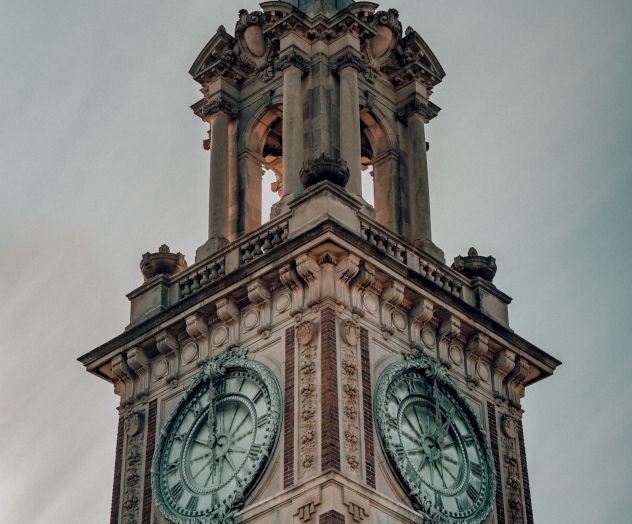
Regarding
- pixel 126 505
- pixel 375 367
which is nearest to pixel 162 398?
pixel 126 505

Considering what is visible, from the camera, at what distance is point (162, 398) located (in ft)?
118

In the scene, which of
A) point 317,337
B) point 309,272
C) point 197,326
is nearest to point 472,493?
point 317,337

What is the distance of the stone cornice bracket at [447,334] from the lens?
35938mm

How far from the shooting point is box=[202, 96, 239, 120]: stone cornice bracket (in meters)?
39.6

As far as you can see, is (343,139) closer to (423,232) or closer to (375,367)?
(423,232)

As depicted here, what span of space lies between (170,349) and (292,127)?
4996mm

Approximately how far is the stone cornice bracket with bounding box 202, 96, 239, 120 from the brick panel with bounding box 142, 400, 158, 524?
22.0 feet

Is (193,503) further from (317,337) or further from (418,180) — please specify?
(418,180)

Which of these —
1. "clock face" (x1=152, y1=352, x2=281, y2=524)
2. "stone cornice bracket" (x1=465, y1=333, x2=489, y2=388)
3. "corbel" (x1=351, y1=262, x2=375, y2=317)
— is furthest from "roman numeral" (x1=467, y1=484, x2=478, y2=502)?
"clock face" (x1=152, y1=352, x2=281, y2=524)

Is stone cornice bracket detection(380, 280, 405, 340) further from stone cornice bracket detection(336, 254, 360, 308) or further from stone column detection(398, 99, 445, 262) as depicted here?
stone column detection(398, 99, 445, 262)

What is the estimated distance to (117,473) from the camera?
36031 mm

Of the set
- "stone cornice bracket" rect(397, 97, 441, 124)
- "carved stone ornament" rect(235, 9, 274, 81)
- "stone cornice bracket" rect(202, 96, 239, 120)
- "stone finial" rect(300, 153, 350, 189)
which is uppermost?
"carved stone ornament" rect(235, 9, 274, 81)

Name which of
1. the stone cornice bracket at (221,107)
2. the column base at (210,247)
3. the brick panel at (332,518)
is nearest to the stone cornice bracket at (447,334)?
the column base at (210,247)

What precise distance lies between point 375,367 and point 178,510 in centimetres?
424
